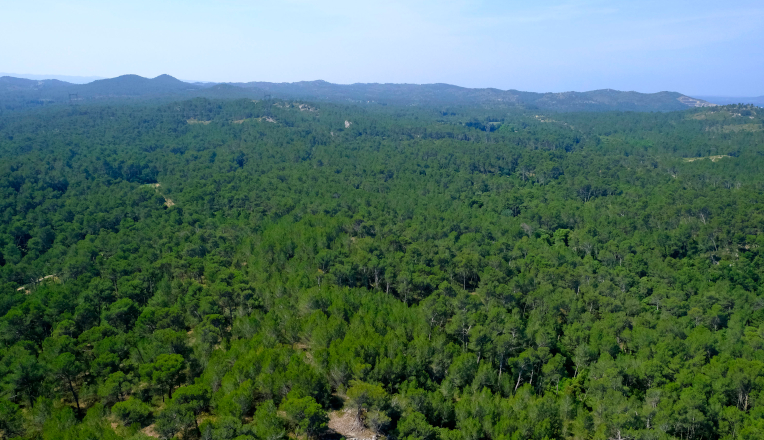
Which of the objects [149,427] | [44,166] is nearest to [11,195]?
[44,166]

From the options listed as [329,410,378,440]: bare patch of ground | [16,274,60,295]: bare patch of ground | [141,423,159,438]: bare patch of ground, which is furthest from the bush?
[16,274,60,295]: bare patch of ground

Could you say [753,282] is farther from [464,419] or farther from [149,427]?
[149,427]

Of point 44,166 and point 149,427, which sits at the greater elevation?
point 44,166

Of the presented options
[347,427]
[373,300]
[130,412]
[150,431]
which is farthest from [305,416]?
[373,300]

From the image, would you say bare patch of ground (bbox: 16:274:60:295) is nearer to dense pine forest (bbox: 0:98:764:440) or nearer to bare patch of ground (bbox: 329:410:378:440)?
dense pine forest (bbox: 0:98:764:440)

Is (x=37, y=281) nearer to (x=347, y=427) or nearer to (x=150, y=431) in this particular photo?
(x=150, y=431)

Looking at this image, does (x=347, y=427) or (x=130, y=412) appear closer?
(x=130, y=412)
